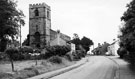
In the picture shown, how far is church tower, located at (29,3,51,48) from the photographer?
8211cm

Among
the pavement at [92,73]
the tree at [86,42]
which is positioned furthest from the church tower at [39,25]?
the pavement at [92,73]

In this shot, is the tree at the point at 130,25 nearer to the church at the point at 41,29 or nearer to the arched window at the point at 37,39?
the church at the point at 41,29

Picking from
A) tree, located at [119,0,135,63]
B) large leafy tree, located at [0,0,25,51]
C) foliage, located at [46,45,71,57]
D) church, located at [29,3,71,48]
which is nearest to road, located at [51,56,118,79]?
tree, located at [119,0,135,63]

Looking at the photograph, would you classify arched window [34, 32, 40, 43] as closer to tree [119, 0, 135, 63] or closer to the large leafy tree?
tree [119, 0, 135, 63]

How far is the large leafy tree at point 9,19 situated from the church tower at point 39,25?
59.6 meters

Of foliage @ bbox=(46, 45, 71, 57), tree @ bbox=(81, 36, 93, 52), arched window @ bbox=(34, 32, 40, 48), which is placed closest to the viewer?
foliage @ bbox=(46, 45, 71, 57)

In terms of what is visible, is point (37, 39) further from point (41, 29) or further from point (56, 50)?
point (56, 50)

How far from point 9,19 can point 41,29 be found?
62.9 metres

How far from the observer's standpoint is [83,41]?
422 ft

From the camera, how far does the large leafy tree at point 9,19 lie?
1973 cm

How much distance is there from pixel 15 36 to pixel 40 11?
63.3 m

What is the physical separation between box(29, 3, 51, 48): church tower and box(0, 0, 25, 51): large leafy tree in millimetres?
59574

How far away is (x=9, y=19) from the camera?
20.4m

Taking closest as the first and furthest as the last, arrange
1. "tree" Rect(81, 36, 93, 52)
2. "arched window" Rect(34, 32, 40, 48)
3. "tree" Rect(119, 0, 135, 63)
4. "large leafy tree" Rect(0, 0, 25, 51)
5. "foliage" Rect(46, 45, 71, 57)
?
"large leafy tree" Rect(0, 0, 25, 51) → "tree" Rect(119, 0, 135, 63) → "foliage" Rect(46, 45, 71, 57) → "arched window" Rect(34, 32, 40, 48) → "tree" Rect(81, 36, 93, 52)
